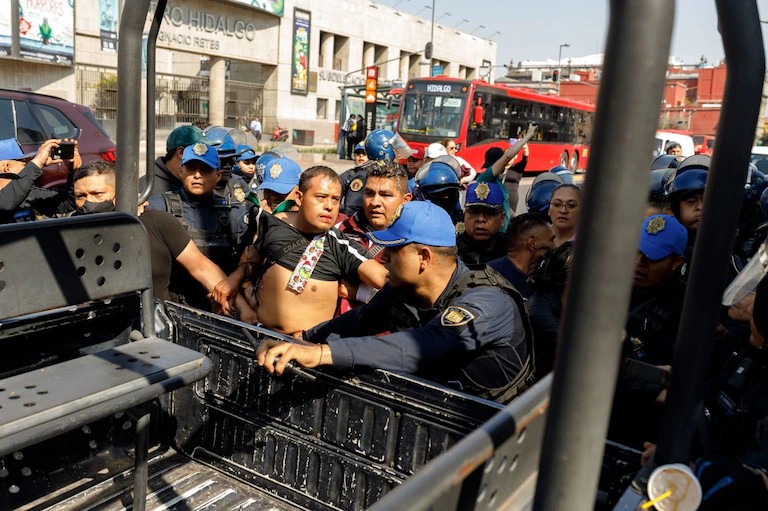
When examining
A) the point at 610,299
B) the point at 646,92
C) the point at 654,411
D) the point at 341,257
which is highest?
the point at 646,92

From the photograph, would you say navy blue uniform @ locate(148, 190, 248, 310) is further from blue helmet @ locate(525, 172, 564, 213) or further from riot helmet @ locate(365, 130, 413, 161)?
riot helmet @ locate(365, 130, 413, 161)

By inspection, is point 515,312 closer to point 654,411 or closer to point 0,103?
point 654,411

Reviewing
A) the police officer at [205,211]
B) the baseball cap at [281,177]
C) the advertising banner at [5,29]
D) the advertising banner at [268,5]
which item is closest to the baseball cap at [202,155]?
the police officer at [205,211]

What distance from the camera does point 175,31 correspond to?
1347 inches

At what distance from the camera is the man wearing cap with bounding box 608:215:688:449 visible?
2.50 m

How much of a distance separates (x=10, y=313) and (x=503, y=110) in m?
21.5

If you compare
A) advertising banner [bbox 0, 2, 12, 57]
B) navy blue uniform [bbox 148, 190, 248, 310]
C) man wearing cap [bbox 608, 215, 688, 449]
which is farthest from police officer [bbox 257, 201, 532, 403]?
advertising banner [bbox 0, 2, 12, 57]

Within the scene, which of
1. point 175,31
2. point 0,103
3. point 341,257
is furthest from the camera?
point 175,31

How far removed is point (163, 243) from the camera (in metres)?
3.61

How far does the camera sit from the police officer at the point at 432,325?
2.27 meters

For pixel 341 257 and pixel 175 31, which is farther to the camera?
pixel 175 31

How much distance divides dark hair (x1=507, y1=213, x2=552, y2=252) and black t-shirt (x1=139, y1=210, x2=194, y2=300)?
1829mm

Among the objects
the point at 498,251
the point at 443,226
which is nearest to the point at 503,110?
the point at 498,251

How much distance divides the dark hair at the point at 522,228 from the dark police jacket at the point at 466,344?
1.23 meters
